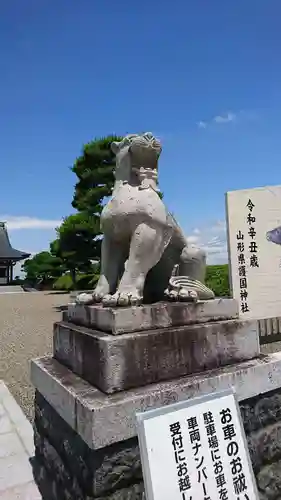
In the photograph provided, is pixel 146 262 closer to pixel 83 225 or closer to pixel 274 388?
pixel 274 388

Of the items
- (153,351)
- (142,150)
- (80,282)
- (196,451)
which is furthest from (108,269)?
(80,282)

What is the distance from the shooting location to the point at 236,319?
2.12 metres

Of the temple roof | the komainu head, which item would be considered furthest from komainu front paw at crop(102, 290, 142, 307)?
the temple roof

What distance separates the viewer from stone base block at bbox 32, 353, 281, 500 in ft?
4.90

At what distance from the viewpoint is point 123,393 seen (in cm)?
159

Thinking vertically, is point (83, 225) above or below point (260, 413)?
above

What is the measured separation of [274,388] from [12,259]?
92.4ft

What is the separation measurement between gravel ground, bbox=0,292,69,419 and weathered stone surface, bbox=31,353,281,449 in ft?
6.68

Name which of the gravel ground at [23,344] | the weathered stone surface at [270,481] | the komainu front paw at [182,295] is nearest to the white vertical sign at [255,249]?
the weathered stone surface at [270,481]

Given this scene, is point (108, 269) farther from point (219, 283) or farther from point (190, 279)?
point (219, 283)

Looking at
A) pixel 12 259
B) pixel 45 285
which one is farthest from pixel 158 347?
pixel 12 259

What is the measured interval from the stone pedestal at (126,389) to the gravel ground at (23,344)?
71.5 inches

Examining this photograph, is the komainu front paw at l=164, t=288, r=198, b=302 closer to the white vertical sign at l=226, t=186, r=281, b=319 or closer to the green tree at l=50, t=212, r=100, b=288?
the white vertical sign at l=226, t=186, r=281, b=319

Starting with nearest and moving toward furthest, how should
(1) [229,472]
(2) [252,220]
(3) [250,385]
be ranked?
(1) [229,472] → (3) [250,385] → (2) [252,220]
